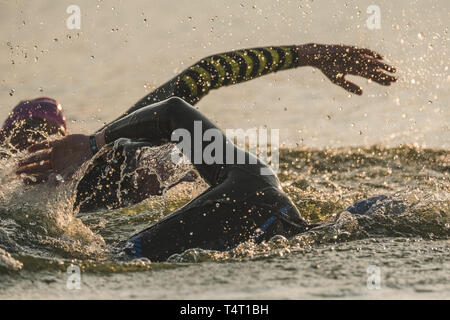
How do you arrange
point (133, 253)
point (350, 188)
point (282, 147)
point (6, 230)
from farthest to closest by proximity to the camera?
point (282, 147), point (350, 188), point (6, 230), point (133, 253)

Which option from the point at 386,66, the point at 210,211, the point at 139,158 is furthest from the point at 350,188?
the point at 210,211

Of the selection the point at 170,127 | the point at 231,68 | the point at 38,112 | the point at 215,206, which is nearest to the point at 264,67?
the point at 231,68

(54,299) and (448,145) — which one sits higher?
(448,145)

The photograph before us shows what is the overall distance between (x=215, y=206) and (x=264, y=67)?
5.19ft

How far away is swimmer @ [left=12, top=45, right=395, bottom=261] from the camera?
2779 mm

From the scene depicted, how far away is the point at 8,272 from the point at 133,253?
0.52m

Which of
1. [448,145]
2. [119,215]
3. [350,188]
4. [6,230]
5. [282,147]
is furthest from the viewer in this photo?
[282,147]

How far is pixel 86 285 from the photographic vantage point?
2330 mm

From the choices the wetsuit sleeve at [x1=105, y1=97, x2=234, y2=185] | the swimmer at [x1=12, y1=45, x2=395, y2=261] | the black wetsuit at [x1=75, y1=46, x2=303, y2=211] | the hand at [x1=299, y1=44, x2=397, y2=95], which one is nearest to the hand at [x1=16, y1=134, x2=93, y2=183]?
the swimmer at [x1=12, y1=45, x2=395, y2=261]

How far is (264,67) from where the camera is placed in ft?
13.7

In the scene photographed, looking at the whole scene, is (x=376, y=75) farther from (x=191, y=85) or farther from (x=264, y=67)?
(x=191, y=85)

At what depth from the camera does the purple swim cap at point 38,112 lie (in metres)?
4.28

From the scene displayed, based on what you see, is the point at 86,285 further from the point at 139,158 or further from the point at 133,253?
the point at 139,158

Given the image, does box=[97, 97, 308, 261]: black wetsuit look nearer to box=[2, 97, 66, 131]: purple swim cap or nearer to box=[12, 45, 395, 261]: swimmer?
box=[12, 45, 395, 261]: swimmer
